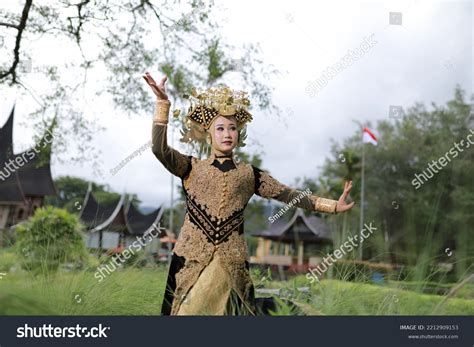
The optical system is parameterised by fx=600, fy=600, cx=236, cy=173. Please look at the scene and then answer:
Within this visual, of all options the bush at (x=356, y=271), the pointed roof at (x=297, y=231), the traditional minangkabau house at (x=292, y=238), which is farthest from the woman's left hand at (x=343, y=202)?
the pointed roof at (x=297, y=231)

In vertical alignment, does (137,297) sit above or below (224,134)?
below

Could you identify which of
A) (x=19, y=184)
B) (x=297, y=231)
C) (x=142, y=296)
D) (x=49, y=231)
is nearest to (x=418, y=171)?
(x=297, y=231)

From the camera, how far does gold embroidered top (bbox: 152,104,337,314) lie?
136 inches

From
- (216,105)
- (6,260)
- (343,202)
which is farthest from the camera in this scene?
(6,260)

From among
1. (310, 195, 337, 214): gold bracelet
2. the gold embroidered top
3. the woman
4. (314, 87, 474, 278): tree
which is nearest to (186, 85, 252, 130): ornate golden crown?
the woman

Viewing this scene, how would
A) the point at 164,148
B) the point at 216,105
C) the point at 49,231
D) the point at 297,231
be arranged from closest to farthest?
the point at 164,148 < the point at 216,105 < the point at 49,231 < the point at 297,231

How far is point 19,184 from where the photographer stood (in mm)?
13297

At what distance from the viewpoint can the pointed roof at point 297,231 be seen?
16969 mm

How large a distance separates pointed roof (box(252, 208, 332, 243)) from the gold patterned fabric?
13145 mm

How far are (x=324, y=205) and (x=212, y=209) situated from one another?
69cm

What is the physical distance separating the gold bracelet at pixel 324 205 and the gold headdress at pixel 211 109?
66 centimetres

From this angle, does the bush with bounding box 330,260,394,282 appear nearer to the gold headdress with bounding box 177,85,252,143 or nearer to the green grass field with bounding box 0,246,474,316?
the green grass field with bounding box 0,246,474,316

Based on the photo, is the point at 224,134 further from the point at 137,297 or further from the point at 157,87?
the point at 137,297
